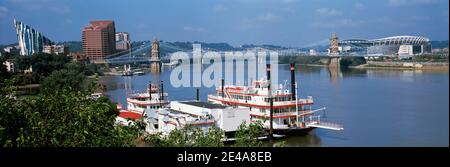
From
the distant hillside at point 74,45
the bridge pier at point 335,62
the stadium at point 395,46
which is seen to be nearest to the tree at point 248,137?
the stadium at point 395,46

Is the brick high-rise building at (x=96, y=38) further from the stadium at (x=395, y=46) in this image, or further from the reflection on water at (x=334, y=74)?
the stadium at (x=395, y=46)

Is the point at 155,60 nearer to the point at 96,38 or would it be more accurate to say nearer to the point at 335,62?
the point at 96,38

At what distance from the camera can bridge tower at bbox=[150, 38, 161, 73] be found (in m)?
15.1

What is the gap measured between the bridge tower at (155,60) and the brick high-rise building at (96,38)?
1.42m

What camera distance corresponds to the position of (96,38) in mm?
14906

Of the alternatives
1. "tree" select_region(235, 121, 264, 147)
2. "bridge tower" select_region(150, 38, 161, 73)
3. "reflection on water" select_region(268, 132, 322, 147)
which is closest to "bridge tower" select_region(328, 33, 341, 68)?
"bridge tower" select_region(150, 38, 161, 73)

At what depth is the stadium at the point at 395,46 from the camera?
14.3 m

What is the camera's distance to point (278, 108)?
4363mm

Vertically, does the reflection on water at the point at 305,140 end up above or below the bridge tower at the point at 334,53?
below

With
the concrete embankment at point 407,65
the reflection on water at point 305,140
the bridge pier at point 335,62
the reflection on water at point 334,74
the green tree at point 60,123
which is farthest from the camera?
the bridge pier at point 335,62

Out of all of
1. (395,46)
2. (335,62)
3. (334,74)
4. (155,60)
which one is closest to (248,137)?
(334,74)

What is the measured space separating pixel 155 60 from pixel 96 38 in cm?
180
